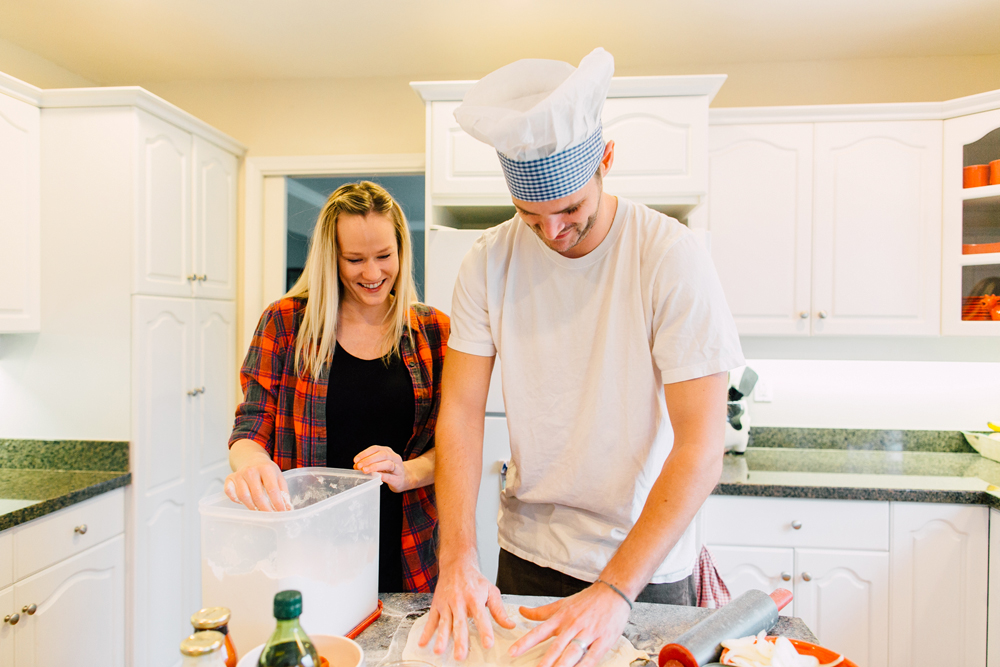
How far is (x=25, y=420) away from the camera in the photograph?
85.7 inches

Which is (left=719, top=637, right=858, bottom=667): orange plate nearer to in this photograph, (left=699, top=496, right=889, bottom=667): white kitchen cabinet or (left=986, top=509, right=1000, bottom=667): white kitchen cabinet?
(left=699, top=496, right=889, bottom=667): white kitchen cabinet

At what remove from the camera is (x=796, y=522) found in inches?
77.1

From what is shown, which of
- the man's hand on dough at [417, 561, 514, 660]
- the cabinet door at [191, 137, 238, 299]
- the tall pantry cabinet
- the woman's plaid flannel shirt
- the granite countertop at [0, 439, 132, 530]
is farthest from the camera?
the cabinet door at [191, 137, 238, 299]

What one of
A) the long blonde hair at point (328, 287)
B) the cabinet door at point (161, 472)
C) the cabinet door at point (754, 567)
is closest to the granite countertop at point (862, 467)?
the cabinet door at point (754, 567)

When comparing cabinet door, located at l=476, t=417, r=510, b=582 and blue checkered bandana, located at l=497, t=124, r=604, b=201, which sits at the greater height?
blue checkered bandana, located at l=497, t=124, r=604, b=201

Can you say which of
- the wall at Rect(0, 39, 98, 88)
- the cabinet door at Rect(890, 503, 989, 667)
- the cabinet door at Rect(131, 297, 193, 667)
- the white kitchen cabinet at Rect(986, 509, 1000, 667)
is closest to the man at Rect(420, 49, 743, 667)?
the cabinet door at Rect(890, 503, 989, 667)

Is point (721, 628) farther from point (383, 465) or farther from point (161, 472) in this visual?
point (161, 472)

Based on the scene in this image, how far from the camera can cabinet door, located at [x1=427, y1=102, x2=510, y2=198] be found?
7.08ft

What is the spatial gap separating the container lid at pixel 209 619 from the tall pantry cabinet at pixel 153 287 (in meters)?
1.82

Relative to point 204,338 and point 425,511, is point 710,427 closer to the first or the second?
point 425,511

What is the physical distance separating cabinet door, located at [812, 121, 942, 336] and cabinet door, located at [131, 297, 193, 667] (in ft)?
7.83

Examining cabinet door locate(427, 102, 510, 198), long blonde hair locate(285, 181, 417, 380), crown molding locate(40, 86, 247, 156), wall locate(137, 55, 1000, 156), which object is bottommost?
long blonde hair locate(285, 181, 417, 380)

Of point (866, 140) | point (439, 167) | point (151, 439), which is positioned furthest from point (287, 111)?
point (866, 140)

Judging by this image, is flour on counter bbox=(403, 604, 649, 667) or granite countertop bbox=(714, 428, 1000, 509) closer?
flour on counter bbox=(403, 604, 649, 667)
